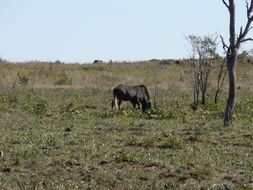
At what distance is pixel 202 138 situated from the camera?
605 inches

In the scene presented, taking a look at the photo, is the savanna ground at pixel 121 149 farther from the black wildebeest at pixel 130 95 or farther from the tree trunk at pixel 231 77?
the black wildebeest at pixel 130 95

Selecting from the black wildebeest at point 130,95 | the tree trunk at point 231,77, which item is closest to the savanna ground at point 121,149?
the tree trunk at point 231,77

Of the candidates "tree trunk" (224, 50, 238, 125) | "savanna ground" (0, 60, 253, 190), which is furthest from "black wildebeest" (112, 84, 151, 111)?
"tree trunk" (224, 50, 238, 125)

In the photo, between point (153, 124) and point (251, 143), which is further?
point (153, 124)

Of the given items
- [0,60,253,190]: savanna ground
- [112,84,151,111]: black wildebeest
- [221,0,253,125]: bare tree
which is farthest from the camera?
[112,84,151,111]: black wildebeest

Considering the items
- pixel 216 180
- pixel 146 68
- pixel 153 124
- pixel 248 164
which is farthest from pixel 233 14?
pixel 146 68

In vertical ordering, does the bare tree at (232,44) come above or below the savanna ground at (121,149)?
above

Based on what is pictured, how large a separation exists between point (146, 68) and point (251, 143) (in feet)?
158

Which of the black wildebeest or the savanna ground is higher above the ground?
the black wildebeest

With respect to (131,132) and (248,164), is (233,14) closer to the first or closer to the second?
(131,132)

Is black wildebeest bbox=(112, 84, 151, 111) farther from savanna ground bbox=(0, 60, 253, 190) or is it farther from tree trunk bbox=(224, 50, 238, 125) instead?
tree trunk bbox=(224, 50, 238, 125)

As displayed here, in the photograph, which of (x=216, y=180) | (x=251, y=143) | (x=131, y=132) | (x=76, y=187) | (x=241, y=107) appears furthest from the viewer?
(x=241, y=107)

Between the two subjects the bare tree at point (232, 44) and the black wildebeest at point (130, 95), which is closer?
the bare tree at point (232, 44)

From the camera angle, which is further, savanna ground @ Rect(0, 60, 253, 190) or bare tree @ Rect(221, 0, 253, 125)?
bare tree @ Rect(221, 0, 253, 125)
